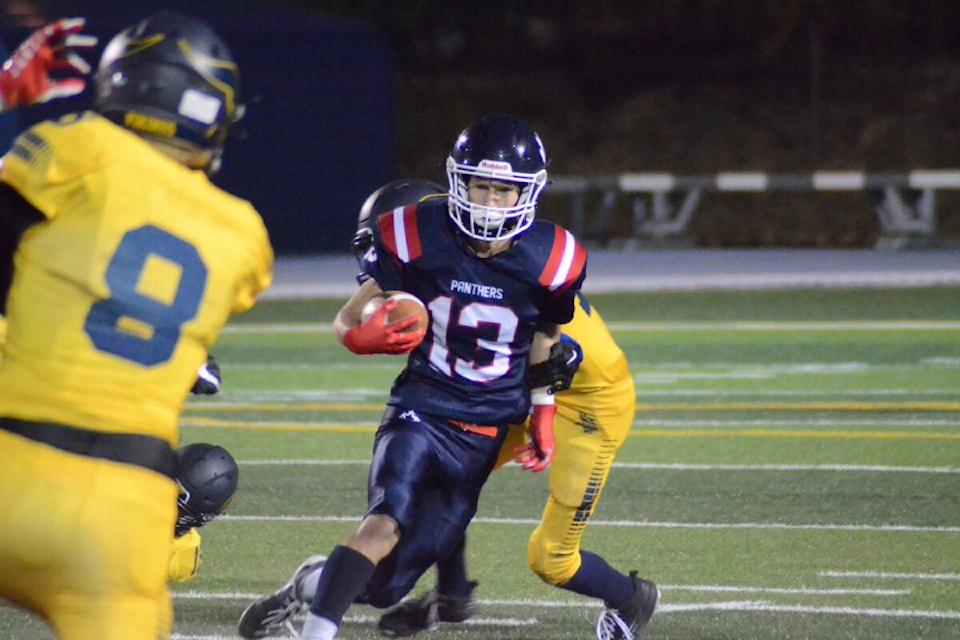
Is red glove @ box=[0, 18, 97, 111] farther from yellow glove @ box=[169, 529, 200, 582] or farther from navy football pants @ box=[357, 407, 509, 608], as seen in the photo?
yellow glove @ box=[169, 529, 200, 582]

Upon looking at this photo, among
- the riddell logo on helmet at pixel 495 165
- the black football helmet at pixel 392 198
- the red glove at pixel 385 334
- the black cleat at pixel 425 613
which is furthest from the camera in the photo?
the black football helmet at pixel 392 198

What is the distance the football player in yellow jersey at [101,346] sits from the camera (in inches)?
107

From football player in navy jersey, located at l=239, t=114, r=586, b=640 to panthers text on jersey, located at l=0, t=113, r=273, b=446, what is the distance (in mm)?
1453

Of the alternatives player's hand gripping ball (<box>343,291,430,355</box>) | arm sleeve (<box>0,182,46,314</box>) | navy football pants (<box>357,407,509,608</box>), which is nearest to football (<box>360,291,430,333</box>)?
player's hand gripping ball (<box>343,291,430,355</box>)

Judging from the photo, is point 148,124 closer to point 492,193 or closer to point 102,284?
point 102,284

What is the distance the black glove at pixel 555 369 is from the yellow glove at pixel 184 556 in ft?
3.61

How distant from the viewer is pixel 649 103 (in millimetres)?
26719

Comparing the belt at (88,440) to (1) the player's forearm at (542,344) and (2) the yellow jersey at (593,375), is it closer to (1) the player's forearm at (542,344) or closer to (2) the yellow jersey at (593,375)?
(1) the player's forearm at (542,344)

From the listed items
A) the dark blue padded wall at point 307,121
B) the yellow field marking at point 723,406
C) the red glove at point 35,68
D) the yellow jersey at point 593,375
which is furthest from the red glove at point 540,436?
the dark blue padded wall at point 307,121

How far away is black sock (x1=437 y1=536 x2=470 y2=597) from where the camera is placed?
4969 millimetres

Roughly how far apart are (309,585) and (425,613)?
528mm

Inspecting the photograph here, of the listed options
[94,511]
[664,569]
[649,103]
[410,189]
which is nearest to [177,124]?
[94,511]

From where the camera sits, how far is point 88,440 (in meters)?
2.79

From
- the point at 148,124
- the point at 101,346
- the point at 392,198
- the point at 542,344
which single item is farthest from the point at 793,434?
the point at 101,346
